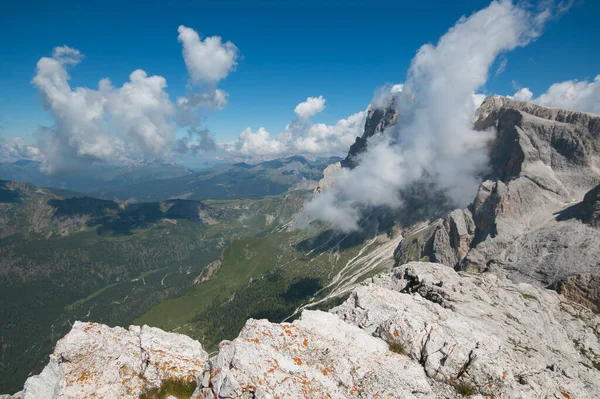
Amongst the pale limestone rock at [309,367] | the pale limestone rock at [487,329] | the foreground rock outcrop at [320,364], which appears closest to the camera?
the pale limestone rock at [309,367]

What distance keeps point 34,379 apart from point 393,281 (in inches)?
2131

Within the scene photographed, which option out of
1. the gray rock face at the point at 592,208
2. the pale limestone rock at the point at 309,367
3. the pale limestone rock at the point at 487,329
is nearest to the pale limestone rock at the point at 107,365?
the pale limestone rock at the point at 309,367

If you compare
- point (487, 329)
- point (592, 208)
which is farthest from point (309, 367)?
point (592, 208)

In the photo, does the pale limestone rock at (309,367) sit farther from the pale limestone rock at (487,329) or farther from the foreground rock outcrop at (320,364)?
the pale limestone rock at (487,329)

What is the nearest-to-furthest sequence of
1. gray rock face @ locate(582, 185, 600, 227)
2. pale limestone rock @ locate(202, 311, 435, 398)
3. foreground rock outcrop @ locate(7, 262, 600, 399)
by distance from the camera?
1. pale limestone rock @ locate(202, 311, 435, 398)
2. foreground rock outcrop @ locate(7, 262, 600, 399)
3. gray rock face @ locate(582, 185, 600, 227)

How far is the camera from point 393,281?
58.4 m

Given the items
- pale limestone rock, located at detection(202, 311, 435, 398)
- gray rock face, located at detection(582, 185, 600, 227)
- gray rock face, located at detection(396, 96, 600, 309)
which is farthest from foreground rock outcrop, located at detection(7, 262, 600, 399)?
gray rock face, located at detection(582, 185, 600, 227)

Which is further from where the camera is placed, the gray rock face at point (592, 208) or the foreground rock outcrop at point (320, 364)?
the gray rock face at point (592, 208)

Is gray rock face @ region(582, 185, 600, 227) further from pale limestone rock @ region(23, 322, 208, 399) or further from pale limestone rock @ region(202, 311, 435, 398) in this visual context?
pale limestone rock @ region(23, 322, 208, 399)

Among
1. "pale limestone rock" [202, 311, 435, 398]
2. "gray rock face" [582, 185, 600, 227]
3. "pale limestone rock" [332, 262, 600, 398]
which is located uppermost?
"gray rock face" [582, 185, 600, 227]

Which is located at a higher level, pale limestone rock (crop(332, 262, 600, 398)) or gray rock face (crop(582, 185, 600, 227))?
gray rock face (crop(582, 185, 600, 227))

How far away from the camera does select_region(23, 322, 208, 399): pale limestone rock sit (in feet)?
73.4

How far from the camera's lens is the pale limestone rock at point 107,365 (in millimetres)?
22375

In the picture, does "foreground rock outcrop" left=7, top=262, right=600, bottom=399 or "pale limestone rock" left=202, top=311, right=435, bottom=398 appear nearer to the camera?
"pale limestone rock" left=202, top=311, right=435, bottom=398
